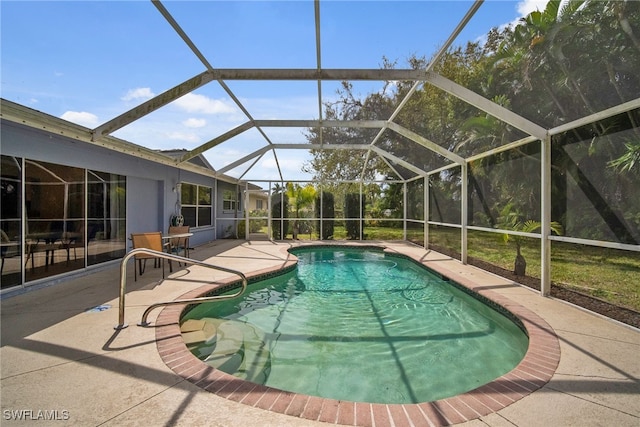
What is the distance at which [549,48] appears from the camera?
25.8ft

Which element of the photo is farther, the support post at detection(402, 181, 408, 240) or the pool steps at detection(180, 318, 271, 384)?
the support post at detection(402, 181, 408, 240)

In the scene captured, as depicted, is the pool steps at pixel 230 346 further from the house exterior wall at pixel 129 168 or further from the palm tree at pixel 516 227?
the palm tree at pixel 516 227

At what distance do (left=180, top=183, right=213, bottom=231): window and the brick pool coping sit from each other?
8.66 m

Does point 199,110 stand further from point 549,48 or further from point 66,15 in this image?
point 549,48

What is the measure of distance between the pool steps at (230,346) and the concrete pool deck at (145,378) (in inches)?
20.2

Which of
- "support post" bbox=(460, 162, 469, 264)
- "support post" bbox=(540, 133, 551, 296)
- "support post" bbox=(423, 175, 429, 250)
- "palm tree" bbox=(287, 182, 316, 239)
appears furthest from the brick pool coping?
"palm tree" bbox=(287, 182, 316, 239)

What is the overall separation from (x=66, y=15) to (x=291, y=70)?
137 inches

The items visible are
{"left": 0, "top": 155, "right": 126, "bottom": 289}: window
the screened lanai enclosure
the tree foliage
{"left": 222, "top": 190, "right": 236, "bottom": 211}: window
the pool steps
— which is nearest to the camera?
the pool steps

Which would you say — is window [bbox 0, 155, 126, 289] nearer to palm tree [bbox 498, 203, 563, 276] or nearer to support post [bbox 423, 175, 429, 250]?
palm tree [bbox 498, 203, 563, 276]

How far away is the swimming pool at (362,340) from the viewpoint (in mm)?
3166

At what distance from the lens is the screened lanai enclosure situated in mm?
4629

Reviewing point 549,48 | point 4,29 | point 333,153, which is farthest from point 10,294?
point 333,153

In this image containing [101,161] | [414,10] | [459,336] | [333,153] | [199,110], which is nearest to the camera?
[459,336]

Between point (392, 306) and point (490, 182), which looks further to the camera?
point (490, 182)
